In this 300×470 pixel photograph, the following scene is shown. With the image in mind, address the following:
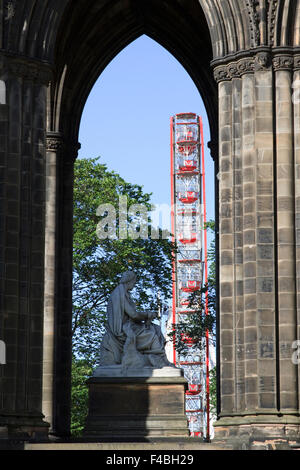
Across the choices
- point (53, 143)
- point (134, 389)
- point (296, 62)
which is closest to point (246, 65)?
point (296, 62)

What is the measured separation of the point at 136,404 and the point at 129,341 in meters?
1.86

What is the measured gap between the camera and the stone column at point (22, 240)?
93.8ft

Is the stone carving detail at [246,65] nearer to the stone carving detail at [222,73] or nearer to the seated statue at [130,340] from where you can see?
the stone carving detail at [222,73]

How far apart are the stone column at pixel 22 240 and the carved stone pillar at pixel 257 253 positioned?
15.2 feet

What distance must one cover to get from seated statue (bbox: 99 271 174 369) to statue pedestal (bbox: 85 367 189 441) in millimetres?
501

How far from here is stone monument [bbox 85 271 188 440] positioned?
31703 mm

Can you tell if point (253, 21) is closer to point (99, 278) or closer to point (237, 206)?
point (237, 206)

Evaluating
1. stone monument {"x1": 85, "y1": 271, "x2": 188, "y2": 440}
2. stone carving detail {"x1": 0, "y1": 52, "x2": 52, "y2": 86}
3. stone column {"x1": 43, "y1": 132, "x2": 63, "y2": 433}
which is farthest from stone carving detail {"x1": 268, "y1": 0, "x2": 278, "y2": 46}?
stone column {"x1": 43, "y1": 132, "x2": 63, "y2": 433}

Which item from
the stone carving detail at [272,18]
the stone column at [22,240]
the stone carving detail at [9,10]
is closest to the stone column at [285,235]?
the stone carving detail at [272,18]

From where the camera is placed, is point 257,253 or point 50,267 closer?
point 257,253

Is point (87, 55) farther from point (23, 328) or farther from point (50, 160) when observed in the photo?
point (23, 328)

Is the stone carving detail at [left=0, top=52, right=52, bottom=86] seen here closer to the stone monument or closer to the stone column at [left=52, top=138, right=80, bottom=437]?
the stone column at [left=52, top=138, right=80, bottom=437]

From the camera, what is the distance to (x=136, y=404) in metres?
32.1

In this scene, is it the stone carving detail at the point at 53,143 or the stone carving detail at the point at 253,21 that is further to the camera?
the stone carving detail at the point at 53,143
